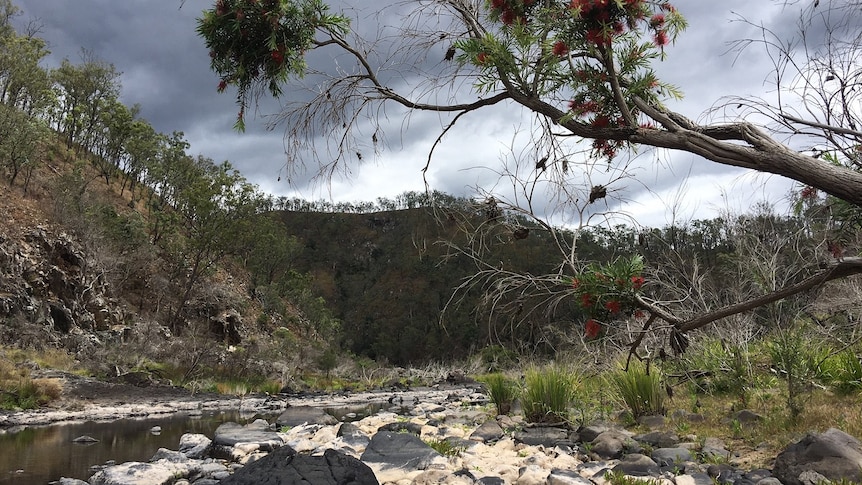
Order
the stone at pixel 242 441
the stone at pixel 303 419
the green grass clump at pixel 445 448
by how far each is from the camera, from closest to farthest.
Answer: the green grass clump at pixel 445 448 < the stone at pixel 242 441 < the stone at pixel 303 419

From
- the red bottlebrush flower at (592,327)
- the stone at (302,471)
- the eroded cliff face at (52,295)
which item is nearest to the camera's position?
the red bottlebrush flower at (592,327)

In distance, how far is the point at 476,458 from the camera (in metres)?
5.61

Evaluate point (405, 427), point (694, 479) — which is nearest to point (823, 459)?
point (694, 479)

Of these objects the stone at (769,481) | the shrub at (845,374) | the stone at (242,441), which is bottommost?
the stone at (242,441)

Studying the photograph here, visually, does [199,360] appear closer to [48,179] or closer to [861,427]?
[48,179]

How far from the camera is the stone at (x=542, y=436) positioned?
6354 millimetres

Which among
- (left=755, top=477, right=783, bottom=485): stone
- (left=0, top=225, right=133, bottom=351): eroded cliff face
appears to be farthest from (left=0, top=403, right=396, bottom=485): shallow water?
(left=0, top=225, right=133, bottom=351): eroded cliff face

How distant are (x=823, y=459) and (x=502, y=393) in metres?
5.70

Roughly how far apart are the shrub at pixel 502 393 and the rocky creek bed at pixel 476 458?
0.43 m

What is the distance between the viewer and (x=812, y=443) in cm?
420

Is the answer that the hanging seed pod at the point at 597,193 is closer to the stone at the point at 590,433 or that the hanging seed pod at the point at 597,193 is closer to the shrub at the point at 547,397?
the stone at the point at 590,433

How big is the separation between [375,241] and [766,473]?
86.6m

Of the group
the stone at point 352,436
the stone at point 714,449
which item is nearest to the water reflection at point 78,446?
the stone at point 352,436

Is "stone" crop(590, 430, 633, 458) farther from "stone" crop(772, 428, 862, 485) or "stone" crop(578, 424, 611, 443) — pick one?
"stone" crop(772, 428, 862, 485)
